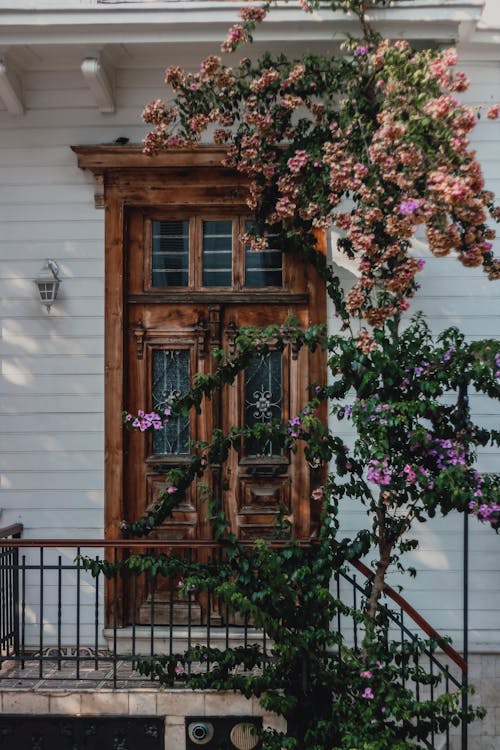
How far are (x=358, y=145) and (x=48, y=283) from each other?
7.77ft

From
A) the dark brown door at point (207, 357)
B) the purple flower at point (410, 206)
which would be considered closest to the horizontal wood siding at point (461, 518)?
the dark brown door at point (207, 357)

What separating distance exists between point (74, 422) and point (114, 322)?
2.50ft

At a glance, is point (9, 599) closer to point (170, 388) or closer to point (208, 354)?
point (170, 388)

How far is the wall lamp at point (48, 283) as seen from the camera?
21.2 feet

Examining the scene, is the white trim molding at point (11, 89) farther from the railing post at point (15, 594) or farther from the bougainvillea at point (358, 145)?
the railing post at point (15, 594)

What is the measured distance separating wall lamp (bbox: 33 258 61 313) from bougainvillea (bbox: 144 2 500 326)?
1188mm

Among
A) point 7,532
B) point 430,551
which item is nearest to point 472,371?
point 430,551

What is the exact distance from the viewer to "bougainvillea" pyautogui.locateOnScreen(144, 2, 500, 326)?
5023 millimetres

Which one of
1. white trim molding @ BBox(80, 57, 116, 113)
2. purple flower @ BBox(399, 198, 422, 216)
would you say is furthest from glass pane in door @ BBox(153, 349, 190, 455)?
purple flower @ BBox(399, 198, 422, 216)

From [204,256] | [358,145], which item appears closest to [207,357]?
[204,256]

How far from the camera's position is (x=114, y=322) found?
6555mm

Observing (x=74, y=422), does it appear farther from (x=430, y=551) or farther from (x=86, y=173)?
(x=430, y=551)

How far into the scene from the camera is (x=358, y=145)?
5570 mm

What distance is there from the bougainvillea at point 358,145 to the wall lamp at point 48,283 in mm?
1188
